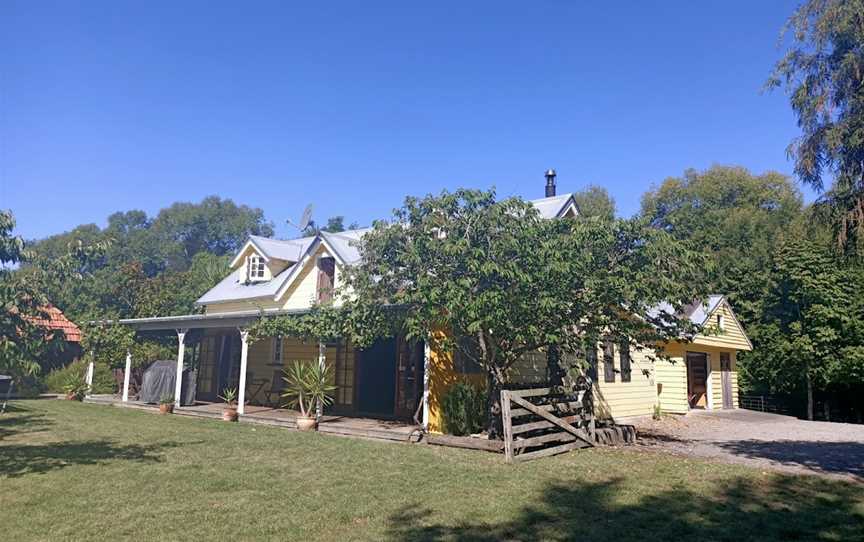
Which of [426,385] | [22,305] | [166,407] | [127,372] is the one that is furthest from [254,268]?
[22,305]

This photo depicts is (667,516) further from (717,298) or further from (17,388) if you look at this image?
(17,388)

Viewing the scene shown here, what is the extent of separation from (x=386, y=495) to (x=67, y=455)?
229 inches

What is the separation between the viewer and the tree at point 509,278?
10422 mm

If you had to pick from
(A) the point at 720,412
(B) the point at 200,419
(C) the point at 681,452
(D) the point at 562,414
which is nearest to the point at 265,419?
(B) the point at 200,419

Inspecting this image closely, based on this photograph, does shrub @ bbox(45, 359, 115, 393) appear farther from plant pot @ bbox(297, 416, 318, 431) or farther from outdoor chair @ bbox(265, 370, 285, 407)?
plant pot @ bbox(297, 416, 318, 431)

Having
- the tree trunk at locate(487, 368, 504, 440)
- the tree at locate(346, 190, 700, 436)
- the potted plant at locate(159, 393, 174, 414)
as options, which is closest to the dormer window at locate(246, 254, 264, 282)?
the potted plant at locate(159, 393, 174, 414)

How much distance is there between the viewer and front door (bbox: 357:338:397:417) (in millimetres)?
15875

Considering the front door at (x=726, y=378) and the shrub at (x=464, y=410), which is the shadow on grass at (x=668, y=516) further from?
the front door at (x=726, y=378)

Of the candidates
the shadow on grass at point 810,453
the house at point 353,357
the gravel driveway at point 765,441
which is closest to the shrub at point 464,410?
the house at point 353,357

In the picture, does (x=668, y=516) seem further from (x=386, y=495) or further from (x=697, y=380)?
(x=697, y=380)

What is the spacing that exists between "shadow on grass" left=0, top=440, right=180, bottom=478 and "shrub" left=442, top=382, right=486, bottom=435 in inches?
212

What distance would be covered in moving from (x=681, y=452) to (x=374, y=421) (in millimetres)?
7228

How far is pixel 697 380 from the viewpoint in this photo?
23547 mm

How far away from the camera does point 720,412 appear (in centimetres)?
2188
